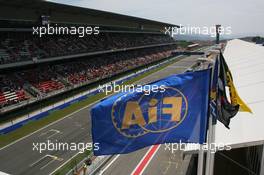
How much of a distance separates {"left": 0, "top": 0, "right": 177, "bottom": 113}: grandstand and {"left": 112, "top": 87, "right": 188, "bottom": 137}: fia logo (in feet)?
81.1

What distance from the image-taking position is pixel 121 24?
216ft

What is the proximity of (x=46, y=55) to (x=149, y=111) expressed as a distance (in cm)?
3387

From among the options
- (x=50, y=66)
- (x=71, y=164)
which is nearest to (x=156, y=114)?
(x=71, y=164)

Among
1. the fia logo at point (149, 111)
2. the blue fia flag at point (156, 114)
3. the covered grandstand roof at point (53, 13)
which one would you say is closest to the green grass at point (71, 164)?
the blue fia flag at point (156, 114)

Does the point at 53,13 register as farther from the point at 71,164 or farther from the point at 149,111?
the point at 149,111

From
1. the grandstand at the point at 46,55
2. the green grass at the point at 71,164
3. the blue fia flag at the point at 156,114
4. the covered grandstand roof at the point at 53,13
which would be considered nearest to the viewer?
the blue fia flag at the point at 156,114

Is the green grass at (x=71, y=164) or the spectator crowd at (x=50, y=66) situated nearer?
the green grass at (x=71, y=164)

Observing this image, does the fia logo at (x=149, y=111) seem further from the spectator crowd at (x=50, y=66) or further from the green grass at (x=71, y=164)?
the spectator crowd at (x=50, y=66)

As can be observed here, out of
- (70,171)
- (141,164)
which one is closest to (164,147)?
(141,164)

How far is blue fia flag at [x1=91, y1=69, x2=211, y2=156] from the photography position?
252 inches

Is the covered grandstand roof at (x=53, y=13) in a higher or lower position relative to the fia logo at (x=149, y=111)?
higher

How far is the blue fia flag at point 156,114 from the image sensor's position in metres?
6.41

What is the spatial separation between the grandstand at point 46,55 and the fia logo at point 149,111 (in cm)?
2471

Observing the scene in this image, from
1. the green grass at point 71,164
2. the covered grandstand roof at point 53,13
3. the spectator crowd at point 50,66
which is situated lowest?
the green grass at point 71,164
